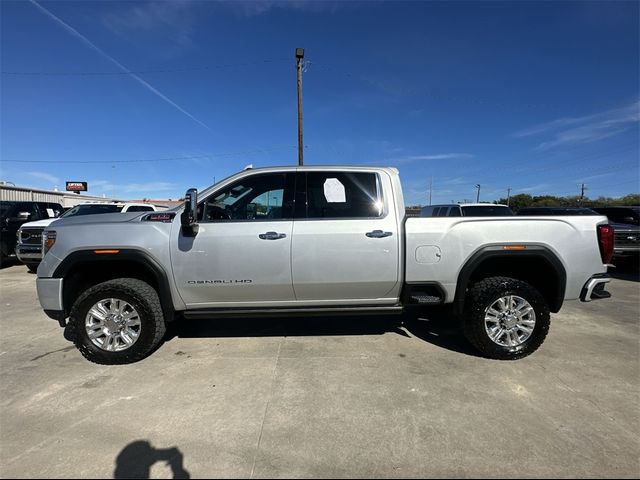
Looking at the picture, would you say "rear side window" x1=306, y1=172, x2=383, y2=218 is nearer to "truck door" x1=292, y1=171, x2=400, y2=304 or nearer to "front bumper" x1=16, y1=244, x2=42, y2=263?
"truck door" x1=292, y1=171, x2=400, y2=304

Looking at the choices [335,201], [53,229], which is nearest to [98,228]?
[53,229]

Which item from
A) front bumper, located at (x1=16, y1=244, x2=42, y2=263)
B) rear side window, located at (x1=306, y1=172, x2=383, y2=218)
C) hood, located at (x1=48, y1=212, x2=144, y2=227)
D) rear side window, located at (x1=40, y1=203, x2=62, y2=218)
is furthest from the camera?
rear side window, located at (x1=40, y1=203, x2=62, y2=218)

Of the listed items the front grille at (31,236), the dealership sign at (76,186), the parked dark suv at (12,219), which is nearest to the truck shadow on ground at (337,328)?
the front grille at (31,236)

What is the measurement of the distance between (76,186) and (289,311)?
1992 inches

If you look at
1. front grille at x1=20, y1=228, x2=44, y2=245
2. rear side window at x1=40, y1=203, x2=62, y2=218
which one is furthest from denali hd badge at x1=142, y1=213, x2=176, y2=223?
rear side window at x1=40, y1=203, x2=62, y2=218

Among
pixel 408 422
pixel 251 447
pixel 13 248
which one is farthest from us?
pixel 13 248

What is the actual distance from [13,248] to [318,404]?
11202 millimetres

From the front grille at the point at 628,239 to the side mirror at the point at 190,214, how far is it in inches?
400

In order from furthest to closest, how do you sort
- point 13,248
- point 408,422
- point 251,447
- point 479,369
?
point 13,248 → point 479,369 → point 408,422 → point 251,447

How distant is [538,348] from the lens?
4148mm

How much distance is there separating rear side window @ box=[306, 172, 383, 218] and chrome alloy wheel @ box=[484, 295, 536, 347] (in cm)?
158

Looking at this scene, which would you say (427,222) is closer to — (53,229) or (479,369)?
(479,369)

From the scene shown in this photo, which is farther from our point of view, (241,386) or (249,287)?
(249,287)

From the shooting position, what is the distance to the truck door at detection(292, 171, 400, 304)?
12.6ft
